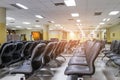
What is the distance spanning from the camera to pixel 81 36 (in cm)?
3462

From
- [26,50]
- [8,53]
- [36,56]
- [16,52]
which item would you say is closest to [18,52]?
[16,52]

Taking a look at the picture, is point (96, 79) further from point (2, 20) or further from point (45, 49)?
point (2, 20)

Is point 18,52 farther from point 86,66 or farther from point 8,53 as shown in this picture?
point 86,66

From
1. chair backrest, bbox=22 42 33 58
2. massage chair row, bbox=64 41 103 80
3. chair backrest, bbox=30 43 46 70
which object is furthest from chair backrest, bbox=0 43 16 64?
massage chair row, bbox=64 41 103 80

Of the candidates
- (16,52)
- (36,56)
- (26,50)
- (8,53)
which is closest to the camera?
(36,56)

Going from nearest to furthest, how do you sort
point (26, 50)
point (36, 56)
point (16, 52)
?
point (36, 56), point (16, 52), point (26, 50)

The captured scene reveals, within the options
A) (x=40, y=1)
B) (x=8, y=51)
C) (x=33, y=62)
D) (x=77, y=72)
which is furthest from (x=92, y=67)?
(x=40, y=1)

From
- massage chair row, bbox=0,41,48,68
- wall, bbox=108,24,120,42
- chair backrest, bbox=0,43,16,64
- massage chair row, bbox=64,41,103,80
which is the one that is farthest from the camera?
wall, bbox=108,24,120,42

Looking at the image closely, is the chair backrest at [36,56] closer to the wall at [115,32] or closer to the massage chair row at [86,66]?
the massage chair row at [86,66]

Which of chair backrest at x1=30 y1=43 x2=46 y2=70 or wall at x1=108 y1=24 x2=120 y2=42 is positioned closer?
chair backrest at x1=30 y1=43 x2=46 y2=70

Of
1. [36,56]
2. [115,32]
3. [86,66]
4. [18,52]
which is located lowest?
[86,66]

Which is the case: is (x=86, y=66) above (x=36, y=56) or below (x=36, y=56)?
below

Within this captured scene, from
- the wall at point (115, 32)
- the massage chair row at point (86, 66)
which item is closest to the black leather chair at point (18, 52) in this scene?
the massage chair row at point (86, 66)

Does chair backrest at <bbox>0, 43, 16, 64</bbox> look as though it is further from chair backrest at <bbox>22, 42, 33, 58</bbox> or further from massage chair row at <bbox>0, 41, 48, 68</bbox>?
chair backrest at <bbox>22, 42, 33, 58</bbox>
